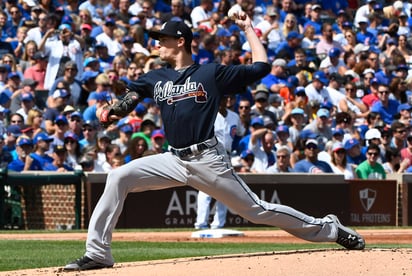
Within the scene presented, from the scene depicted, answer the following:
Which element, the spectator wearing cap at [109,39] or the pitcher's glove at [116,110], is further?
the spectator wearing cap at [109,39]

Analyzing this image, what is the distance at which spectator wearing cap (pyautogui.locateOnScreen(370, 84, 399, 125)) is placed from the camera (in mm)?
18781

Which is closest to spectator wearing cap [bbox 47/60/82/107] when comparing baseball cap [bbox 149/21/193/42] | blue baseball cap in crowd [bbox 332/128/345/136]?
blue baseball cap in crowd [bbox 332/128/345/136]

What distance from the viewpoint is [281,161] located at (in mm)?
16047

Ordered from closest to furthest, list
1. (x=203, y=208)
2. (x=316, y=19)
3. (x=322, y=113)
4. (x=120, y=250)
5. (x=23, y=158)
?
(x=120, y=250)
(x=203, y=208)
(x=23, y=158)
(x=322, y=113)
(x=316, y=19)

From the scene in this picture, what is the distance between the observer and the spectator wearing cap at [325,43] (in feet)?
67.4

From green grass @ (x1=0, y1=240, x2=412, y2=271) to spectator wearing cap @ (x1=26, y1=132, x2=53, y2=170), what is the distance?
2.71m

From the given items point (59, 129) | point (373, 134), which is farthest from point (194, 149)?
point (373, 134)

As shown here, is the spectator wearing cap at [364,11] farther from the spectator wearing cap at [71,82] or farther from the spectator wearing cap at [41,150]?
the spectator wearing cap at [41,150]

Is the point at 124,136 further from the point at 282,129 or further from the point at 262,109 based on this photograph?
the point at 262,109

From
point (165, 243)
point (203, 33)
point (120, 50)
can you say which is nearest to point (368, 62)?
point (203, 33)

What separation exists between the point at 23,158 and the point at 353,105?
6506mm

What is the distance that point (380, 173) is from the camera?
658 inches

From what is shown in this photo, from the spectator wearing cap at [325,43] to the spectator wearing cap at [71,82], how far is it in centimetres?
567

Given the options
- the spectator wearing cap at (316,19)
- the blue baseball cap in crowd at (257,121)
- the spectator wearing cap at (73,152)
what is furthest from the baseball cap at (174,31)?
the spectator wearing cap at (316,19)
